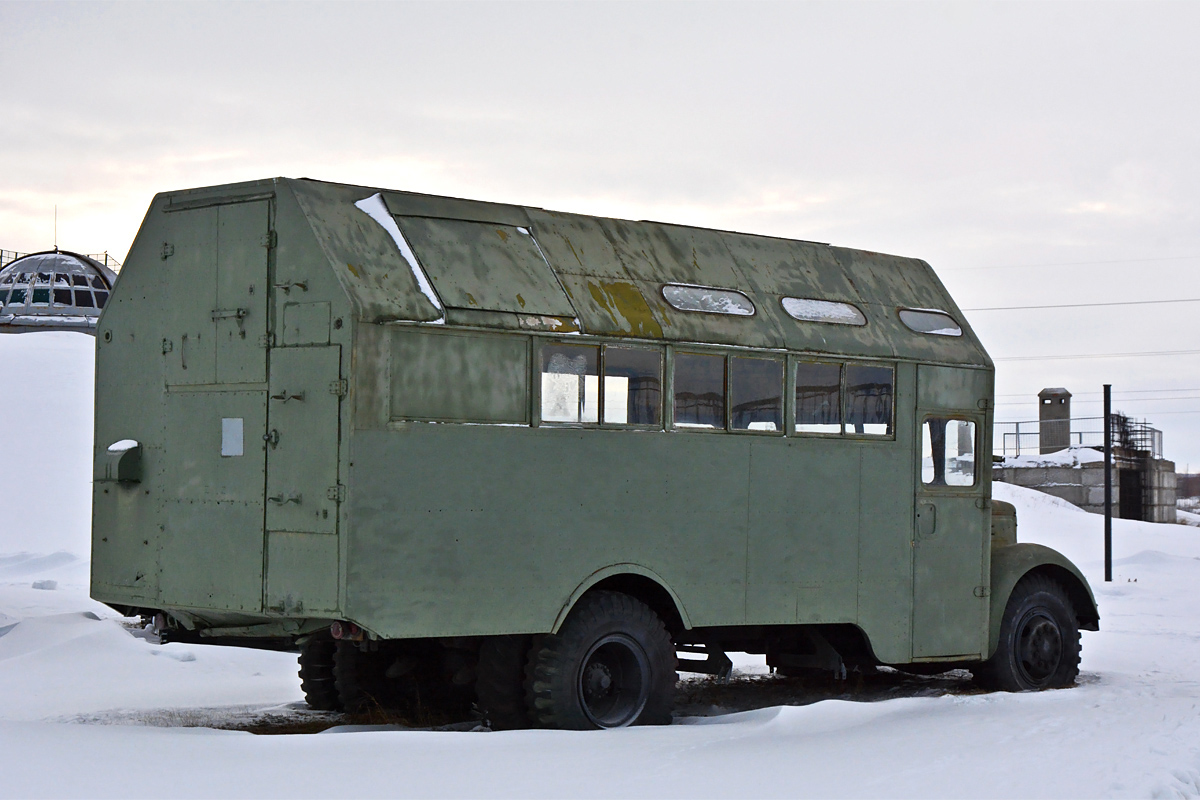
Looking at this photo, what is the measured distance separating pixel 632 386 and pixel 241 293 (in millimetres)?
2521

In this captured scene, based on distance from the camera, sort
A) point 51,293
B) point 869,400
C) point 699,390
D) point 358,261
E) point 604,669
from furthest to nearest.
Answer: point 51,293 < point 869,400 < point 699,390 < point 604,669 < point 358,261

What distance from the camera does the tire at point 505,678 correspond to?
8.70m

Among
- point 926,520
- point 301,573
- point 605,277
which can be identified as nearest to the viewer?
point 301,573

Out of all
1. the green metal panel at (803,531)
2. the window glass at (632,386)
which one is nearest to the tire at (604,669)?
the green metal panel at (803,531)

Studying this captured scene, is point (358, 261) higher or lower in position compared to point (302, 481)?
higher

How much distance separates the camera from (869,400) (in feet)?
34.6

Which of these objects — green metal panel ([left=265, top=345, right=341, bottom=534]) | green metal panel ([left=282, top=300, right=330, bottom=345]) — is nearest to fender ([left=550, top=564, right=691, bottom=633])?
green metal panel ([left=265, top=345, right=341, bottom=534])

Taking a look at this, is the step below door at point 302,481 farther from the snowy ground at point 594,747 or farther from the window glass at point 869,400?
the window glass at point 869,400

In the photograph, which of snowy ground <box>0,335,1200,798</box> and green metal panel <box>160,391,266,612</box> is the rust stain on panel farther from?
snowy ground <box>0,335,1200,798</box>

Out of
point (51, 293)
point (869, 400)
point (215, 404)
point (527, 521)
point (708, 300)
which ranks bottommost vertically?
point (527, 521)

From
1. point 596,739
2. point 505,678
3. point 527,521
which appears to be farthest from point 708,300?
point 596,739

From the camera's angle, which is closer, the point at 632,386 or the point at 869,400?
the point at 632,386

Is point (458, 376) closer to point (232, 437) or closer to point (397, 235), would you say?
point (397, 235)

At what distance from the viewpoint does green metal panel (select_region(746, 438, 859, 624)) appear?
384 inches
